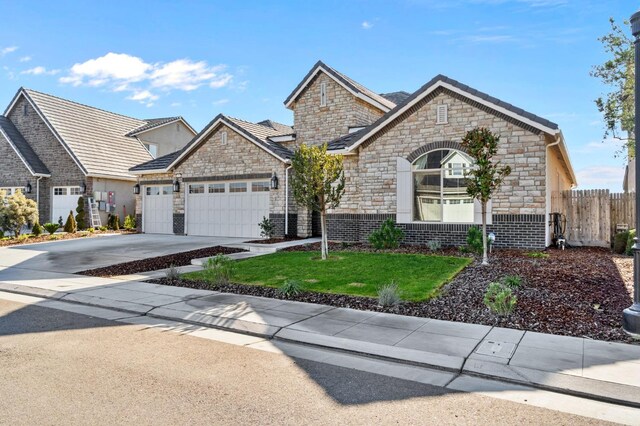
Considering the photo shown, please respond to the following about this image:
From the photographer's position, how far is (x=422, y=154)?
14.5m

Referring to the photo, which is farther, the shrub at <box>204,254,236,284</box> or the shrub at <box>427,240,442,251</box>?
the shrub at <box>427,240,442,251</box>

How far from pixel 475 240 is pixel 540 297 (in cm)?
468

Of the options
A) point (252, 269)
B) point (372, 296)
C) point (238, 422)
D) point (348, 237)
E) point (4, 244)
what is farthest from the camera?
point (4, 244)

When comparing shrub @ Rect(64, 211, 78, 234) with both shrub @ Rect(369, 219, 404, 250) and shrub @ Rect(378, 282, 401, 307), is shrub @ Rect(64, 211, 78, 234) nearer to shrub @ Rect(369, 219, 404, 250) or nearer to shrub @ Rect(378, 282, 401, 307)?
shrub @ Rect(369, 219, 404, 250)

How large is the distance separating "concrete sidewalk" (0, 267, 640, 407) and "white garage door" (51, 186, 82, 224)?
64.7ft

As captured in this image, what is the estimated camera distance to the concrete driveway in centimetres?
1291

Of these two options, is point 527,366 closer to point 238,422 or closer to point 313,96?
point 238,422

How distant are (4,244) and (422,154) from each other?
17695 millimetres

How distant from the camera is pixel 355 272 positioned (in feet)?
33.4

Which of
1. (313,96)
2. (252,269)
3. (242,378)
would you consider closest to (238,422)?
(242,378)

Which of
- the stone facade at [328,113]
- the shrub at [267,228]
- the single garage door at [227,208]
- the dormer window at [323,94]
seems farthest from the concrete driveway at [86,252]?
the dormer window at [323,94]

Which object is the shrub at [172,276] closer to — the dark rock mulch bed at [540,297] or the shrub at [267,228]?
the dark rock mulch bed at [540,297]

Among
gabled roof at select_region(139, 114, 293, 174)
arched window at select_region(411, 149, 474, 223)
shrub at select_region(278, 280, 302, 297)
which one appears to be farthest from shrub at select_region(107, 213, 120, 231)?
shrub at select_region(278, 280, 302, 297)

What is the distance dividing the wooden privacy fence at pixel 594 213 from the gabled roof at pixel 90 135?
23.4 m
